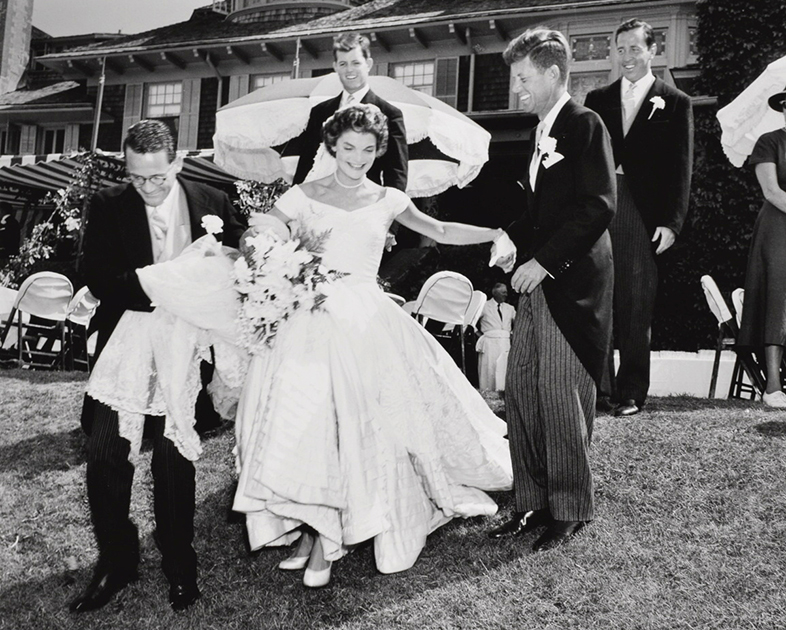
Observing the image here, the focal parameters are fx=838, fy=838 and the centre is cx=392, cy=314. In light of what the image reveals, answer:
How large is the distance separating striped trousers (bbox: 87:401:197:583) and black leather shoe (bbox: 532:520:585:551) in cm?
150

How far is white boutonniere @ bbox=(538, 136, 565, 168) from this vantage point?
3.63 meters

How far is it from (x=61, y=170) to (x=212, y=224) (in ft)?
45.7

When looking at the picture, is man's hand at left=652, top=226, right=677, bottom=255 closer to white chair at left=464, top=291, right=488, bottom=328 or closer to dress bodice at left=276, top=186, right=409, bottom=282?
dress bodice at left=276, top=186, right=409, bottom=282

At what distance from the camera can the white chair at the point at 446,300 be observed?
840 cm

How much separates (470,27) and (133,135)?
1697 centimetres

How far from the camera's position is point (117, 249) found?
A: 343 centimetres

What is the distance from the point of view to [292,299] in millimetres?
3477

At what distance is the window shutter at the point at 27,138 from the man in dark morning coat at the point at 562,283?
23.9m

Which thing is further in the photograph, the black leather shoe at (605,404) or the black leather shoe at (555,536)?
the black leather shoe at (605,404)

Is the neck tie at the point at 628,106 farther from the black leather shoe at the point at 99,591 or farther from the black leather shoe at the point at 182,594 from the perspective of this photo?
the black leather shoe at the point at 99,591

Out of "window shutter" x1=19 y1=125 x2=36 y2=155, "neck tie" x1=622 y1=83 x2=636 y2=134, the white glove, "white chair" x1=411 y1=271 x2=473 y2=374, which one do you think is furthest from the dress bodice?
"window shutter" x1=19 y1=125 x2=36 y2=155

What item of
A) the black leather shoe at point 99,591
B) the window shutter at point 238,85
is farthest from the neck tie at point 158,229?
the window shutter at point 238,85

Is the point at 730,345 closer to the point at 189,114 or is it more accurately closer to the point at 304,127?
the point at 304,127

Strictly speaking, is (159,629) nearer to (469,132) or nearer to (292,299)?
(292,299)
